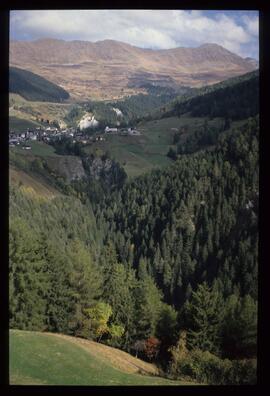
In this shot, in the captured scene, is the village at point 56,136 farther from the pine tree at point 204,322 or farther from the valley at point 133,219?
the pine tree at point 204,322

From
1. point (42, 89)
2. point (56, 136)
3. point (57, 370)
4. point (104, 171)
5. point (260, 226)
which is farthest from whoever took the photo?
point (104, 171)

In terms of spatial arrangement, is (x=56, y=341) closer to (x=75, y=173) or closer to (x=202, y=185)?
(x=202, y=185)

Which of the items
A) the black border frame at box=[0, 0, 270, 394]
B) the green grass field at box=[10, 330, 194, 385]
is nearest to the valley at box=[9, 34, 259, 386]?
the green grass field at box=[10, 330, 194, 385]

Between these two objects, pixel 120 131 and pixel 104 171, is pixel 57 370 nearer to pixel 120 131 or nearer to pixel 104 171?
pixel 104 171

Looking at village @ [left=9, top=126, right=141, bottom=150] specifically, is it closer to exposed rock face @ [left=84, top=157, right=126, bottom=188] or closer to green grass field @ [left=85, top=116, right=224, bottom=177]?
green grass field @ [left=85, top=116, right=224, bottom=177]

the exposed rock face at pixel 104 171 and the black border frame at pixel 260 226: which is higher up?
the black border frame at pixel 260 226

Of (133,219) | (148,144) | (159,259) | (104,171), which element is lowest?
(159,259)

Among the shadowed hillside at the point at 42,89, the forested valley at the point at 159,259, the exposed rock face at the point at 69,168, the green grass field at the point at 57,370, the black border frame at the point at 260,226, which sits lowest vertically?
the forested valley at the point at 159,259

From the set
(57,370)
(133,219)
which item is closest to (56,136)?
(133,219)

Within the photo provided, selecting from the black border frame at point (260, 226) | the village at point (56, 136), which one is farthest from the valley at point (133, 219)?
the black border frame at point (260, 226)
